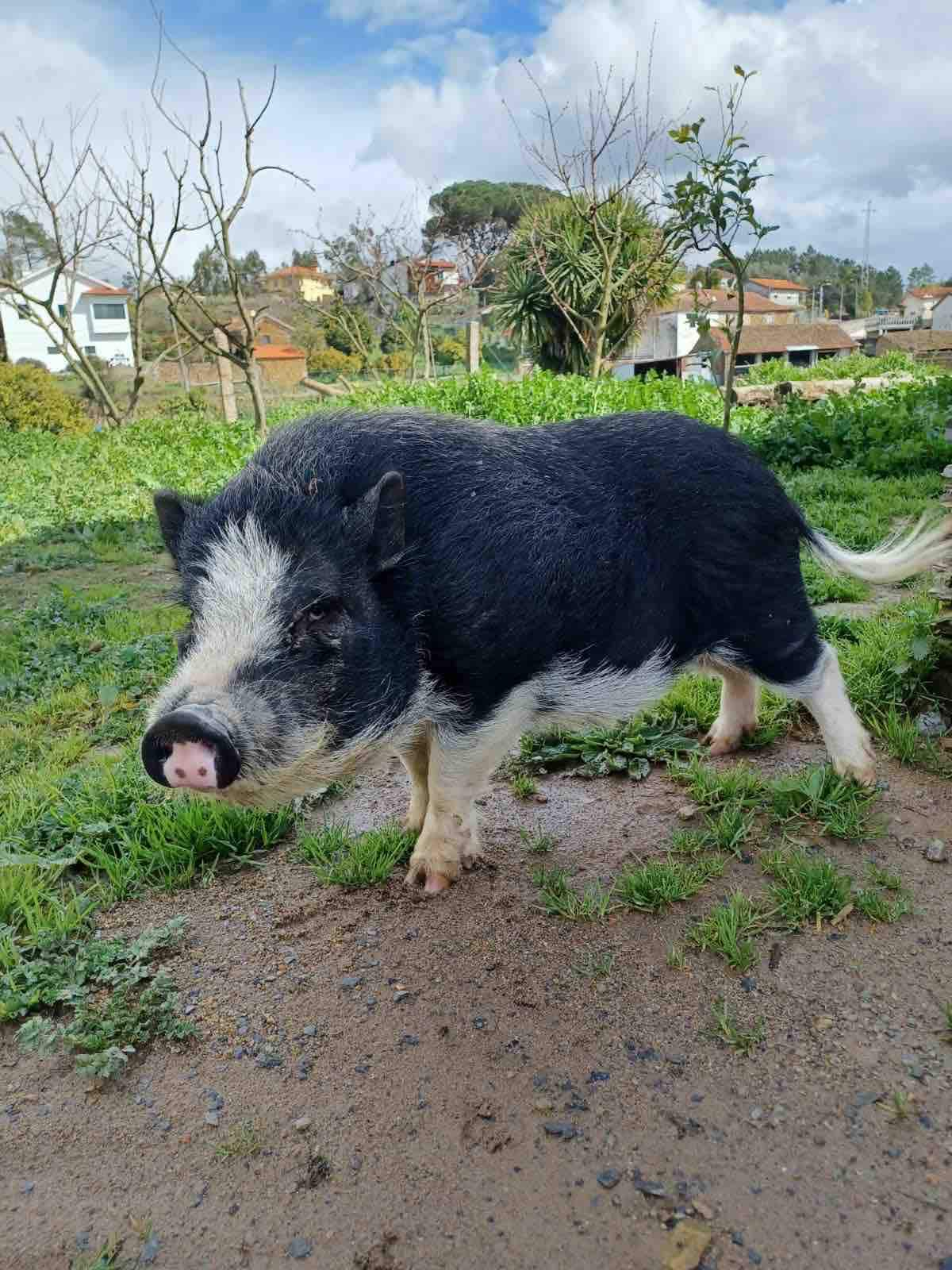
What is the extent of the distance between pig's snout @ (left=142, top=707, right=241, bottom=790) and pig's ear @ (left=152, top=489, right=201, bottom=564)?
23.5 inches

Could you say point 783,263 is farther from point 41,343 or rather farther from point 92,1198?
point 92,1198

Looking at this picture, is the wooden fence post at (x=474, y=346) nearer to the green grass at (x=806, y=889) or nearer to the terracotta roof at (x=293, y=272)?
the green grass at (x=806, y=889)

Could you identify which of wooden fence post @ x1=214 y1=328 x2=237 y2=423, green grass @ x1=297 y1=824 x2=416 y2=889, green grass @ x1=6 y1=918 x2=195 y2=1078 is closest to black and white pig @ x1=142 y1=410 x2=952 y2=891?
green grass @ x1=297 y1=824 x2=416 y2=889

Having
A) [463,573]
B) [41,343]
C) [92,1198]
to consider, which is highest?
[41,343]

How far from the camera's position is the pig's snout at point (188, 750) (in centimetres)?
187

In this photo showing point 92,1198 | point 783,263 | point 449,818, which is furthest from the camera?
point 783,263

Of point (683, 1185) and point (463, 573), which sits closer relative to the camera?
point (683, 1185)

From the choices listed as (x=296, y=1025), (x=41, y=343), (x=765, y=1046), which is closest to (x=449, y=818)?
(x=296, y=1025)

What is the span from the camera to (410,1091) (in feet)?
6.96

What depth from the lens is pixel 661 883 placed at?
107 inches

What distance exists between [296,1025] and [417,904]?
22.1 inches

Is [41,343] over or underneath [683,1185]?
over

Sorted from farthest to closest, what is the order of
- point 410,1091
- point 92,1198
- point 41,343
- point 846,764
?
point 41,343
point 846,764
point 410,1091
point 92,1198

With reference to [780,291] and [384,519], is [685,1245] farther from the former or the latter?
[780,291]
